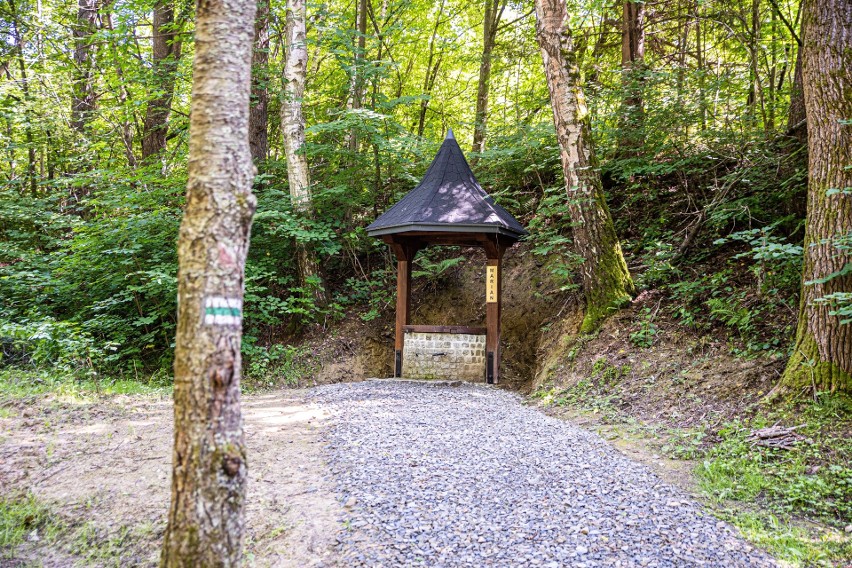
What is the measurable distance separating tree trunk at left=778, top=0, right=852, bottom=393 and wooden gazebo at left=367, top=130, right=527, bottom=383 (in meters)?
3.76

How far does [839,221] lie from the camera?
14.1 feet

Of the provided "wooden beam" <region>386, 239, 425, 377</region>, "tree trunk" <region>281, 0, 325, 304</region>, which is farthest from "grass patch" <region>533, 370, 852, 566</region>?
"tree trunk" <region>281, 0, 325, 304</region>

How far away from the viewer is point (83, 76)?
1164 centimetres

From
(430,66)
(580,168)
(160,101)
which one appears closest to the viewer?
(580,168)

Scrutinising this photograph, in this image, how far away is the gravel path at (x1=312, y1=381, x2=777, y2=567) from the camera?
2.78m

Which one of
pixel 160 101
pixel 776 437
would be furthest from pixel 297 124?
pixel 776 437

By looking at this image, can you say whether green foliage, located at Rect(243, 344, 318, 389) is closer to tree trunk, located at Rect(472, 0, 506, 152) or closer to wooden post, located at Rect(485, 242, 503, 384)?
wooden post, located at Rect(485, 242, 503, 384)

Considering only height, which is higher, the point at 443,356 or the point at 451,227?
the point at 451,227

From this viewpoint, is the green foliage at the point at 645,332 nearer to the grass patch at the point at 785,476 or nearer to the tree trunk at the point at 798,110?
the grass patch at the point at 785,476

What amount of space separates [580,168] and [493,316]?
2525mm

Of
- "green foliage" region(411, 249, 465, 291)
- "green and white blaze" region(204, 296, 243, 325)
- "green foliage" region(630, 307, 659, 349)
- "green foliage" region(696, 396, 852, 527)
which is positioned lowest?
"green foliage" region(696, 396, 852, 527)

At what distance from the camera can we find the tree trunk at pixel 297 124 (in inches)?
371

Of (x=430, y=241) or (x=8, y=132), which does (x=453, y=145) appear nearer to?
(x=430, y=241)

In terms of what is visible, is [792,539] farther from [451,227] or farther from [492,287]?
[492,287]
